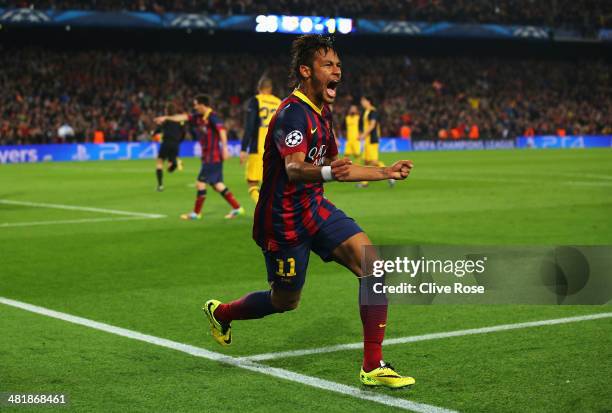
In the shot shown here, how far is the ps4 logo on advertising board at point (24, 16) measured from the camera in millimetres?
41628

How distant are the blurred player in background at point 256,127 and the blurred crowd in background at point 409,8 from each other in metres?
31.4

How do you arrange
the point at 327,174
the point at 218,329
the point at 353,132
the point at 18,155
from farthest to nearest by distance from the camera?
the point at 18,155 < the point at 353,132 < the point at 218,329 < the point at 327,174

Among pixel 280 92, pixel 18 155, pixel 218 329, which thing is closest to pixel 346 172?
pixel 218 329

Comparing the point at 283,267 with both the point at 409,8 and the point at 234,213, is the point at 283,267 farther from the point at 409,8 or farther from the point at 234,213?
the point at 409,8

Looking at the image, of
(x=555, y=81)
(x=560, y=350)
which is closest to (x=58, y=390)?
(x=560, y=350)

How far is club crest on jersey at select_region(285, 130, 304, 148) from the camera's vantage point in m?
5.20

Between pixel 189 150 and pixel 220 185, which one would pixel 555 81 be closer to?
pixel 189 150

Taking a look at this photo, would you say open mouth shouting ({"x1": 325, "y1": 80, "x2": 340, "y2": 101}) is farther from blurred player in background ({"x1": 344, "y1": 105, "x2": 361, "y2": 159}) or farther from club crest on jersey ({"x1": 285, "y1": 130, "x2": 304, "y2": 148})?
blurred player in background ({"x1": 344, "y1": 105, "x2": 361, "y2": 159})

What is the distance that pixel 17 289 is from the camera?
28.9ft

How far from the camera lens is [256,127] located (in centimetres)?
1466

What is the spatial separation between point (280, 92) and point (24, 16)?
1460 centimetres

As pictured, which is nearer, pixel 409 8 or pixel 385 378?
pixel 385 378

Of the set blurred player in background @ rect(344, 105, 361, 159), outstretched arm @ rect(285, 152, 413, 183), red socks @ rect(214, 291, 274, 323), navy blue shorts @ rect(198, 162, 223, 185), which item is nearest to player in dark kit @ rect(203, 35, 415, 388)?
outstretched arm @ rect(285, 152, 413, 183)

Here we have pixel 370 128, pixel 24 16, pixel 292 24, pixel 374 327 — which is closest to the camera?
pixel 374 327
